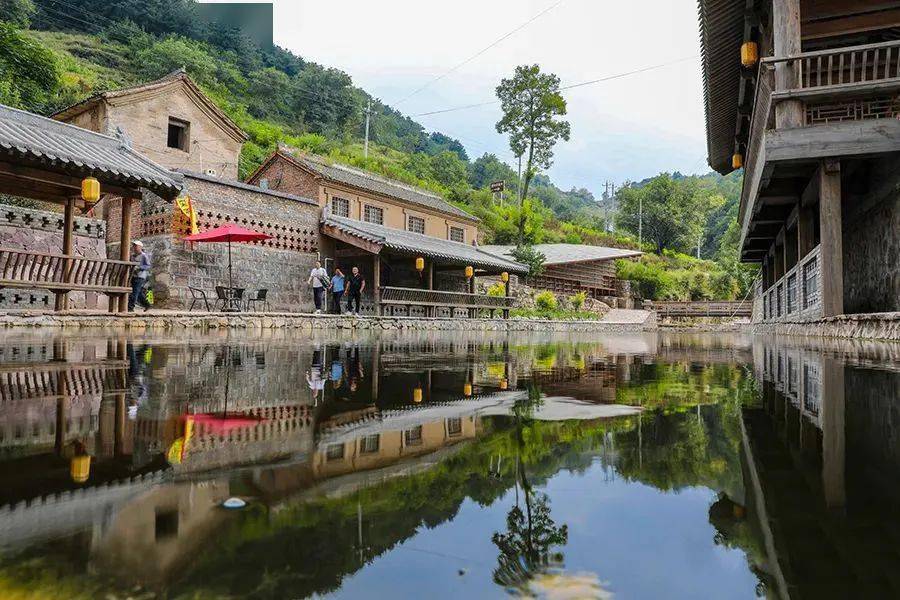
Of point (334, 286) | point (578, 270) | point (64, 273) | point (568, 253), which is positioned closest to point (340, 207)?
point (334, 286)

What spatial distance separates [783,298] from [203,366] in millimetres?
11635

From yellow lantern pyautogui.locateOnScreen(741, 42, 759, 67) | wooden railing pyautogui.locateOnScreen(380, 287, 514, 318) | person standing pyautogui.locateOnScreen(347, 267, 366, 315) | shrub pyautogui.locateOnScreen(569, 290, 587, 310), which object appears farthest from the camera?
shrub pyautogui.locateOnScreen(569, 290, 587, 310)

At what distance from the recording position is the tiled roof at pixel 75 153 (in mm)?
8258

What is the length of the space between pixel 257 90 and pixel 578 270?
3080cm

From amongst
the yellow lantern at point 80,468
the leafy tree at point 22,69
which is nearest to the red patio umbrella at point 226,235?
the leafy tree at point 22,69

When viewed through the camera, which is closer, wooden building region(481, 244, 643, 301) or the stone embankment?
the stone embankment

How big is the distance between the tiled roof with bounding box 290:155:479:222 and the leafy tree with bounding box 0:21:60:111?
8.96 meters

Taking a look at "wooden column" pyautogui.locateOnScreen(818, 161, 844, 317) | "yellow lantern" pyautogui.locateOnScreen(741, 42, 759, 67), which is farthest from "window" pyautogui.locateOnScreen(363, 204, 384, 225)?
"wooden column" pyautogui.locateOnScreen(818, 161, 844, 317)

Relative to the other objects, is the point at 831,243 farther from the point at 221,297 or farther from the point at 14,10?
the point at 14,10

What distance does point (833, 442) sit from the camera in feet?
4.66

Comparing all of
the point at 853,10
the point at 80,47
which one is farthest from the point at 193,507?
the point at 80,47

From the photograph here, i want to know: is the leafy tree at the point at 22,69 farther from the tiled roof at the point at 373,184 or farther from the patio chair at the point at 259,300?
the patio chair at the point at 259,300

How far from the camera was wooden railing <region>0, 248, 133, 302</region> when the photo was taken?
27.8 ft

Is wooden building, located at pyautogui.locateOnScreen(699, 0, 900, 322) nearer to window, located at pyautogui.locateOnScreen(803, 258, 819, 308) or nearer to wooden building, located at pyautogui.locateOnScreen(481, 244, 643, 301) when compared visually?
window, located at pyautogui.locateOnScreen(803, 258, 819, 308)
